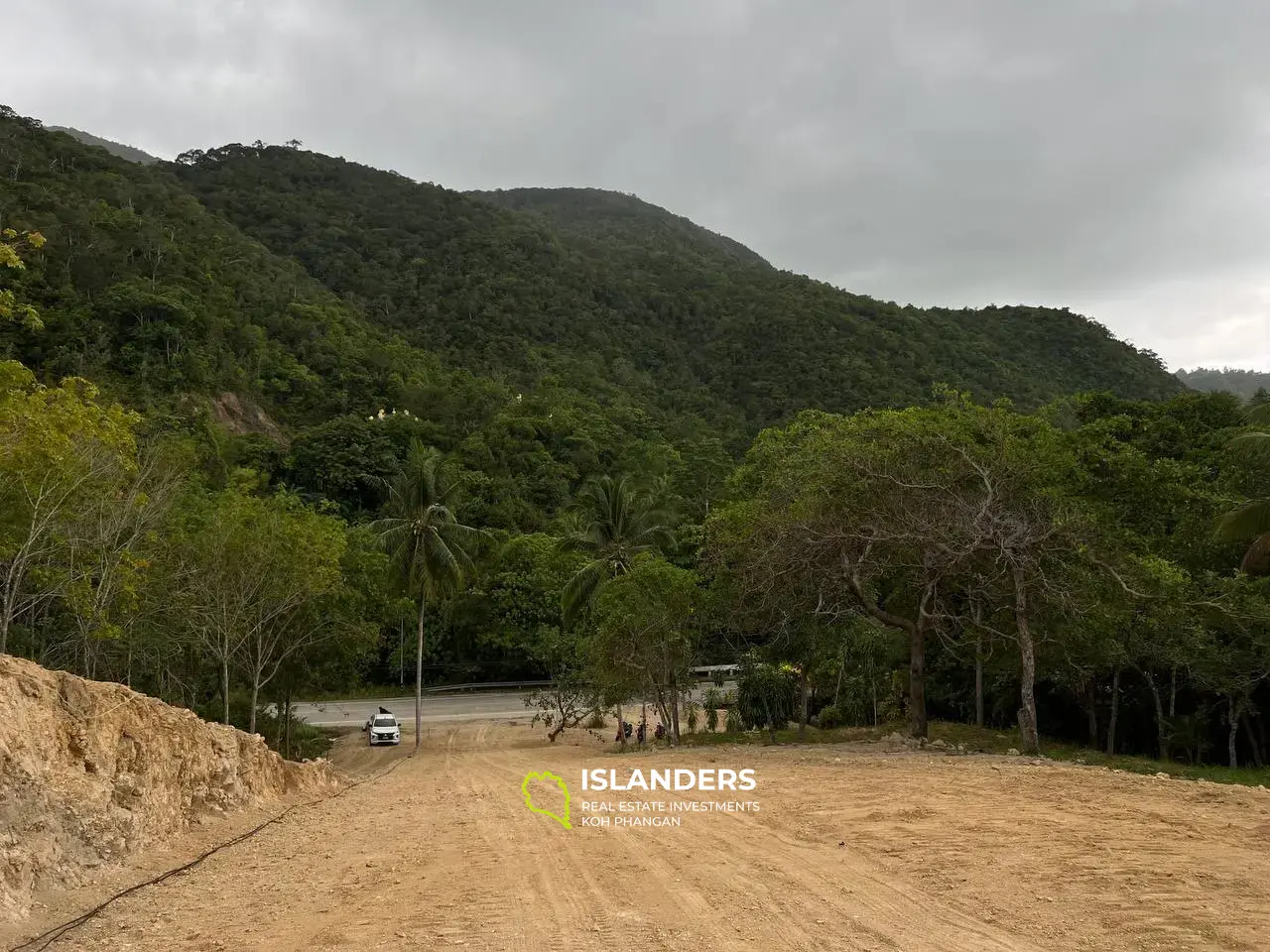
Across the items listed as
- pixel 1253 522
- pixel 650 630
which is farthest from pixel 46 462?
pixel 1253 522

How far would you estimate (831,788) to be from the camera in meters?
10.9

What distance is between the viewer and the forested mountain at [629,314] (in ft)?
234

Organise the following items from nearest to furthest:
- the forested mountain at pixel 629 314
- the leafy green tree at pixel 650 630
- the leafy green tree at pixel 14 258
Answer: the leafy green tree at pixel 14 258 → the leafy green tree at pixel 650 630 → the forested mountain at pixel 629 314

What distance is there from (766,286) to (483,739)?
81509mm

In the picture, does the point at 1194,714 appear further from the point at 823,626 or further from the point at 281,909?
the point at 281,909

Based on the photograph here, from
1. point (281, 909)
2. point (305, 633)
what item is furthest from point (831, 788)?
point (305, 633)

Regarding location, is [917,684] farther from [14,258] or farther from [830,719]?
[14,258]

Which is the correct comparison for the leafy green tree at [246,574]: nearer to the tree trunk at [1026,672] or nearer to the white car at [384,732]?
the white car at [384,732]

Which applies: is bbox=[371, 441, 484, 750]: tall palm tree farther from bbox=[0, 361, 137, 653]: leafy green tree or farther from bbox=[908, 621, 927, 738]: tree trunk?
bbox=[908, 621, 927, 738]: tree trunk

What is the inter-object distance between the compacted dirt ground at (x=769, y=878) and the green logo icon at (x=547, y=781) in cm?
22

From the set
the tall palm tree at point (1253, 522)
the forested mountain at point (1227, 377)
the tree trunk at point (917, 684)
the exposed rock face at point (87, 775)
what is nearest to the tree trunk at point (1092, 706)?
the tall palm tree at point (1253, 522)

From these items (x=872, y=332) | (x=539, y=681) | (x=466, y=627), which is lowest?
(x=539, y=681)

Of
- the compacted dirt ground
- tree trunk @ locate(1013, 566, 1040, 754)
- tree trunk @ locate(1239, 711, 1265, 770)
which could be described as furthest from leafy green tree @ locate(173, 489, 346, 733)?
tree trunk @ locate(1239, 711, 1265, 770)

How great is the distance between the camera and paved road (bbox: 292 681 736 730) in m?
33.8
